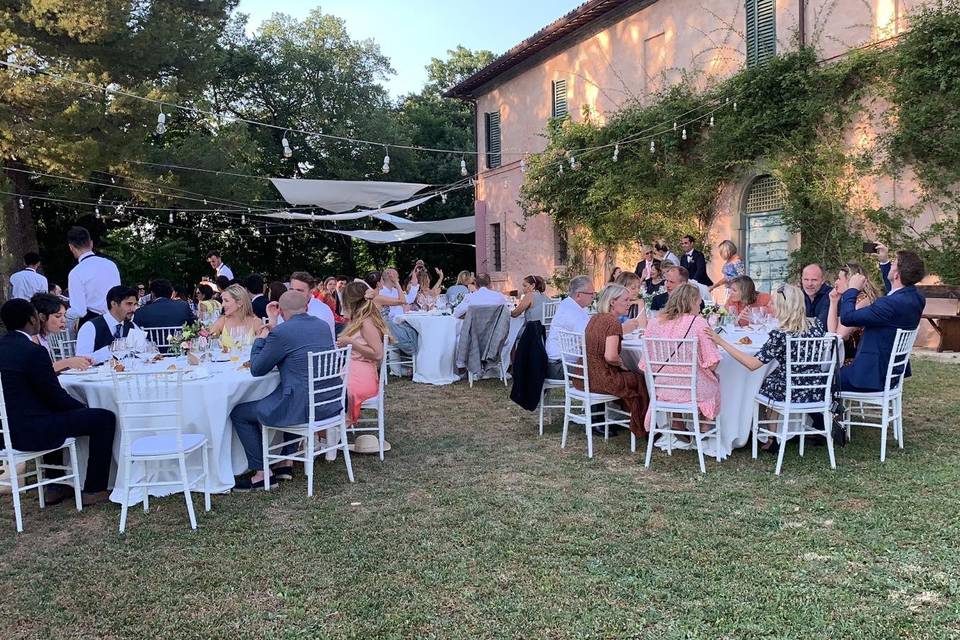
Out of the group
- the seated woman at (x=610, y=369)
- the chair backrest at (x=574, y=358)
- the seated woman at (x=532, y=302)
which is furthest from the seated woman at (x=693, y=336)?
the seated woman at (x=532, y=302)

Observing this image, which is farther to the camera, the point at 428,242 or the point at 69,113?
the point at 428,242

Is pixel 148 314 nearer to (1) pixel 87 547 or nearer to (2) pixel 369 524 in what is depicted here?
(1) pixel 87 547

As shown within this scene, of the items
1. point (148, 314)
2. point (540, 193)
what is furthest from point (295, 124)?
point (148, 314)

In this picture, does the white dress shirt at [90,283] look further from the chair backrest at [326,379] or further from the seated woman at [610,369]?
the seated woman at [610,369]

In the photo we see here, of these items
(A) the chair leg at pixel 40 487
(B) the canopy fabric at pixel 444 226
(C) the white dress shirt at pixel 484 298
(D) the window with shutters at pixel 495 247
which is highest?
(B) the canopy fabric at pixel 444 226

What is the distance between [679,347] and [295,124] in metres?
19.5

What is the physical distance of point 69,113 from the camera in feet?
36.3

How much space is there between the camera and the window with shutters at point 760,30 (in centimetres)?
1074

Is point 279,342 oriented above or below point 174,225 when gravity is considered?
below

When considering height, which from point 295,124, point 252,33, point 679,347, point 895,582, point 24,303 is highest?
point 252,33

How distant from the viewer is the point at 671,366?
14.8ft

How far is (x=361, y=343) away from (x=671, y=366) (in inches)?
83.4

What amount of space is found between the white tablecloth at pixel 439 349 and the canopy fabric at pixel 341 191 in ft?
15.4

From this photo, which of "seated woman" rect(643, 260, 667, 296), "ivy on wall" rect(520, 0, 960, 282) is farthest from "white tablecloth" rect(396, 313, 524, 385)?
"ivy on wall" rect(520, 0, 960, 282)
